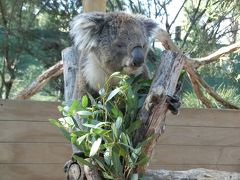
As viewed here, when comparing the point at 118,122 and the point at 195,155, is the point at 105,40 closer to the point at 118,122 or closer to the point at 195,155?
the point at 118,122

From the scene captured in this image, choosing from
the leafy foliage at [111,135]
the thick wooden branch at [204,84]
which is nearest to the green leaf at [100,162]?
the leafy foliage at [111,135]

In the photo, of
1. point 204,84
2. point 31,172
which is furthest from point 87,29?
point 204,84

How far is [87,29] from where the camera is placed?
1.79 metres

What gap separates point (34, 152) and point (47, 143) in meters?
0.08

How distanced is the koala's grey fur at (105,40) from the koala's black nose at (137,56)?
0.15ft

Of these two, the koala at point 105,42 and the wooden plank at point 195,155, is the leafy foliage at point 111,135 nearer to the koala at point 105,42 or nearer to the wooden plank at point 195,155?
the koala at point 105,42

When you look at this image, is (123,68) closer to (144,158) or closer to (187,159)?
(144,158)

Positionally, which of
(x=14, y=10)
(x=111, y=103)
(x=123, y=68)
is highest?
(x=14, y=10)

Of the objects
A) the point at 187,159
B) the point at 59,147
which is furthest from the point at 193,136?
the point at 59,147

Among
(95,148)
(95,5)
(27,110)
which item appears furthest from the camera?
(95,5)

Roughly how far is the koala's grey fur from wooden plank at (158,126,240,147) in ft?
2.79

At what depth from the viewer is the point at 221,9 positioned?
485cm

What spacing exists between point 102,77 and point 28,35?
3.29 m

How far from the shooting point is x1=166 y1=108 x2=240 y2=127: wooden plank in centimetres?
253
